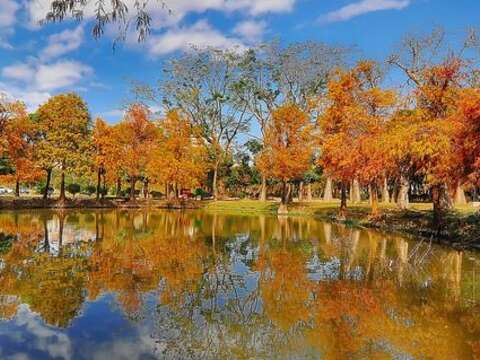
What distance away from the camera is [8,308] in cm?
1030

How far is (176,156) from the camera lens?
53750 millimetres

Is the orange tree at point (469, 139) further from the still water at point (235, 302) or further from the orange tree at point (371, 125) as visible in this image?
the orange tree at point (371, 125)

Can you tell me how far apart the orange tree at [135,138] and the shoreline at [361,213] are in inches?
193

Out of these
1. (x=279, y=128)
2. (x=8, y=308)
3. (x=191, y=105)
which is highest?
(x=191, y=105)

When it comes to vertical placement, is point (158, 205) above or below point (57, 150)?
below

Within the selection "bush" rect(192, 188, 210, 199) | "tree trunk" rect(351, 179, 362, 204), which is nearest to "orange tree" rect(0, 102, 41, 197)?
"bush" rect(192, 188, 210, 199)

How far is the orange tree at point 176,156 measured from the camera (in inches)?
2041

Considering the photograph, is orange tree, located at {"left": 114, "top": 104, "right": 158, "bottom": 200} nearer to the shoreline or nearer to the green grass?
the shoreline

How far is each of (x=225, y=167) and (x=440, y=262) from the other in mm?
57888

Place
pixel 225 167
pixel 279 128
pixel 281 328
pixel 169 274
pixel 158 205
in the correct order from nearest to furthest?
pixel 281 328 < pixel 169 274 < pixel 279 128 < pixel 158 205 < pixel 225 167

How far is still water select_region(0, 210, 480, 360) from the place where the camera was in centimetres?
815

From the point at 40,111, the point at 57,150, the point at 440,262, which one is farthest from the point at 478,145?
the point at 40,111

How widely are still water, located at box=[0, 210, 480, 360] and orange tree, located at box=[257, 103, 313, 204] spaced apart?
23567 mm

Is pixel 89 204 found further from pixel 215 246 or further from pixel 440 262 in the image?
pixel 440 262
